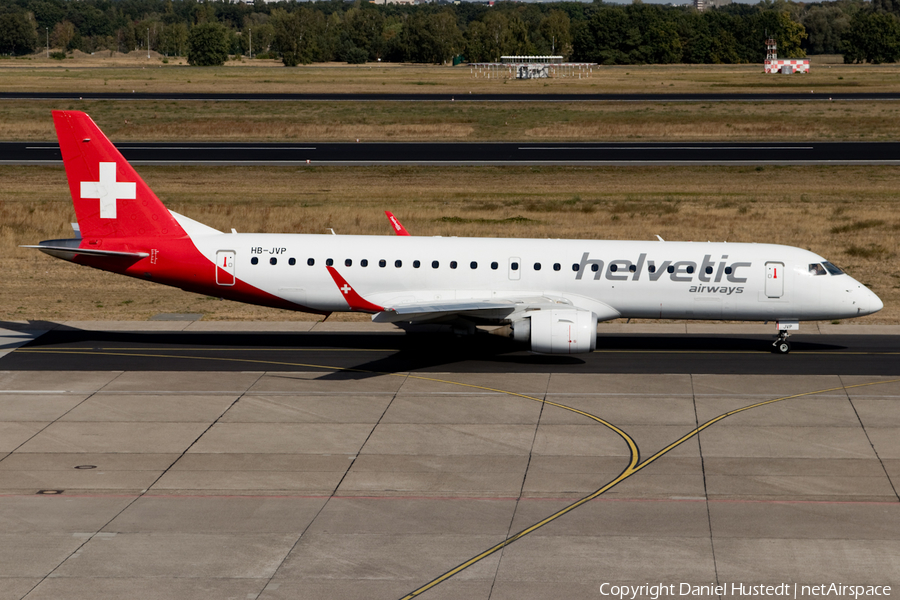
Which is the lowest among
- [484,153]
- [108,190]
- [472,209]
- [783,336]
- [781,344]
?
[781,344]

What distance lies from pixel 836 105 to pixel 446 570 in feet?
341

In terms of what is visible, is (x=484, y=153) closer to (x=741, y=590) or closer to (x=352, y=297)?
(x=352, y=297)

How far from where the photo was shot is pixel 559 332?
3034cm

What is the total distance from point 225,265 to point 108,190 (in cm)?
466

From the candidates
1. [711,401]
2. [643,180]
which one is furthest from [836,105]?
[711,401]

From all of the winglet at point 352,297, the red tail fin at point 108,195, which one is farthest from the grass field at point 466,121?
the winglet at point 352,297

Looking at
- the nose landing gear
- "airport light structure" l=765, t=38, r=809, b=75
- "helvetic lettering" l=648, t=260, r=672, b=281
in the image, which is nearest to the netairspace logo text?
"helvetic lettering" l=648, t=260, r=672, b=281

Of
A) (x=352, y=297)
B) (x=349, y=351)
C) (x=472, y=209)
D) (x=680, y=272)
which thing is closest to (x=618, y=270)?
(x=680, y=272)

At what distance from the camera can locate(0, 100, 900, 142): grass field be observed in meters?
93.6

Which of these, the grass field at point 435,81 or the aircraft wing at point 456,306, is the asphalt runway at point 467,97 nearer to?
the grass field at point 435,81

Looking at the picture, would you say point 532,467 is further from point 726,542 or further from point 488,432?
point 726,542

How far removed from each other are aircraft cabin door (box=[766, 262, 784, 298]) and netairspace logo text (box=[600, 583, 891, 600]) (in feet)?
53.5

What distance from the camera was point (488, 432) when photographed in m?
25.8

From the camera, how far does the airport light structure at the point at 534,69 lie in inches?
6181
